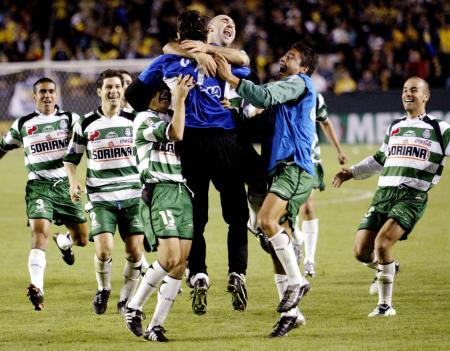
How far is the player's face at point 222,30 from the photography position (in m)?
8.09

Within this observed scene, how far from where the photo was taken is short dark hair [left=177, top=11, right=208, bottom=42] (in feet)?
25.4

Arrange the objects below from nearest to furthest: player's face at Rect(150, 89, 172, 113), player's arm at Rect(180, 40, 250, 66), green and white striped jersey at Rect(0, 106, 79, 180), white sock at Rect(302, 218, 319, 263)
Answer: player's arm at Rect(180, 40, 250, 66) < player's face at Rect(150, 89, 172, 113) < green and white striped jersey at Rect(0, 106, 79, 180) < white sock at Rect(302, 218, 319, 263)

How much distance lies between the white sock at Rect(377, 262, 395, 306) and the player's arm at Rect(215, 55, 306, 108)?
6.23 ft

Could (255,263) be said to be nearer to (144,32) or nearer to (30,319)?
(30,319)

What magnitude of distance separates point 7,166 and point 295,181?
17.2 m

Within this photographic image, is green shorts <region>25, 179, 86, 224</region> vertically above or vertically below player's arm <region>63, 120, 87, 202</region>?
below

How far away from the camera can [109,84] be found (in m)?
9.02

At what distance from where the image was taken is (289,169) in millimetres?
7930

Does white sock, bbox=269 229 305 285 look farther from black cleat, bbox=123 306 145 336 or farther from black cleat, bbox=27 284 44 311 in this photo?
black cleat, bbox=27 284 44 311

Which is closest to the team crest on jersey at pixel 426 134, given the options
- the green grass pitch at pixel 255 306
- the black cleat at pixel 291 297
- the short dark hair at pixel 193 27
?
the green grass pitch at pixel 255 306

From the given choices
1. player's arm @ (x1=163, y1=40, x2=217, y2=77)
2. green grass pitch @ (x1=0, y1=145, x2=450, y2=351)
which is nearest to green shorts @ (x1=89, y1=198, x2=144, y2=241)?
green grass pitch @ (x1=0, y1=145, x2=450, y2=351)

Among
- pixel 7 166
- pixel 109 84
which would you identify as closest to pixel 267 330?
pixel 109 84

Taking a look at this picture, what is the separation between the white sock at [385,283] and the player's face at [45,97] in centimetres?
354

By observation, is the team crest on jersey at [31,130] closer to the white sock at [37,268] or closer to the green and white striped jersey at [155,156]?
the white sock at [37,268]
